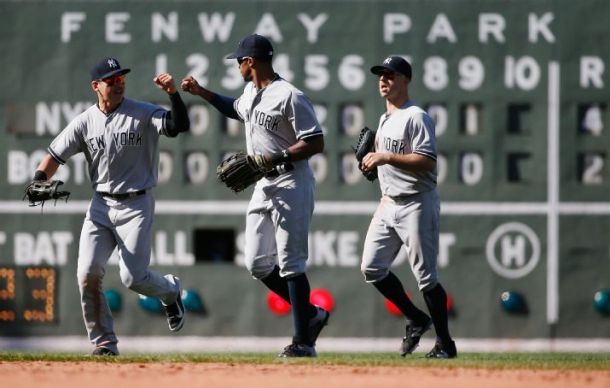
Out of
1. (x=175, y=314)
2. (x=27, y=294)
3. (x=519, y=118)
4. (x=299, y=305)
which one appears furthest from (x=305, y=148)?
(x=27, y=294)

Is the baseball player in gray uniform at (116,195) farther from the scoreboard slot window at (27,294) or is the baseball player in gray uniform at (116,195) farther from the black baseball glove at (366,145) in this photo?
the scoreboard slot window at (27,294)

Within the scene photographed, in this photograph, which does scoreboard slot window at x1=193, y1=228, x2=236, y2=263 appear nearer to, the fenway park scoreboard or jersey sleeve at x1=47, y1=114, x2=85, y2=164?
the fenway park scoreboard

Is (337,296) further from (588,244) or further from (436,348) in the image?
(436,348)

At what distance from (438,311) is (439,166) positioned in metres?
3.21

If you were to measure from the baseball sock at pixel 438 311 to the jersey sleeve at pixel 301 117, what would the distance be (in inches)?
47.2

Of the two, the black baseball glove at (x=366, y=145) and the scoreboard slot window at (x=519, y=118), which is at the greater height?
the scoreboard slot window at (x=519, y=118)

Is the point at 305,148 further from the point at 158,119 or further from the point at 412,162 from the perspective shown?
the point at 158,119

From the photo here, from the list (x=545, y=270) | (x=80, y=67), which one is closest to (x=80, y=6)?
(x=80, y=67)

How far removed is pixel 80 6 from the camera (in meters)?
12.8

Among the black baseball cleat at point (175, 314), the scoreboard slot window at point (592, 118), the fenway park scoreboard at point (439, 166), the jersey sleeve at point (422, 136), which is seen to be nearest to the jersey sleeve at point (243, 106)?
the jersey sleeve at point (422, 136)

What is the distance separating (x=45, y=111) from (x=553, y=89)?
3934 millimetres

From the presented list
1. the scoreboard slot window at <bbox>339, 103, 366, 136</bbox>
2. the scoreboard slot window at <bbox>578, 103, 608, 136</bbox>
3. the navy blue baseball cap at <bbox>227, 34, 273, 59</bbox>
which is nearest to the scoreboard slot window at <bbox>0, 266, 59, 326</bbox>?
the scoreboard slot window at <bbox>339, 103, 366, 136</bbox>

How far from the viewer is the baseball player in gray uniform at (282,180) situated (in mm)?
9289

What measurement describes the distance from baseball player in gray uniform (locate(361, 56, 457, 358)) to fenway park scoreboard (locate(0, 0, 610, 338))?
2.86 m
